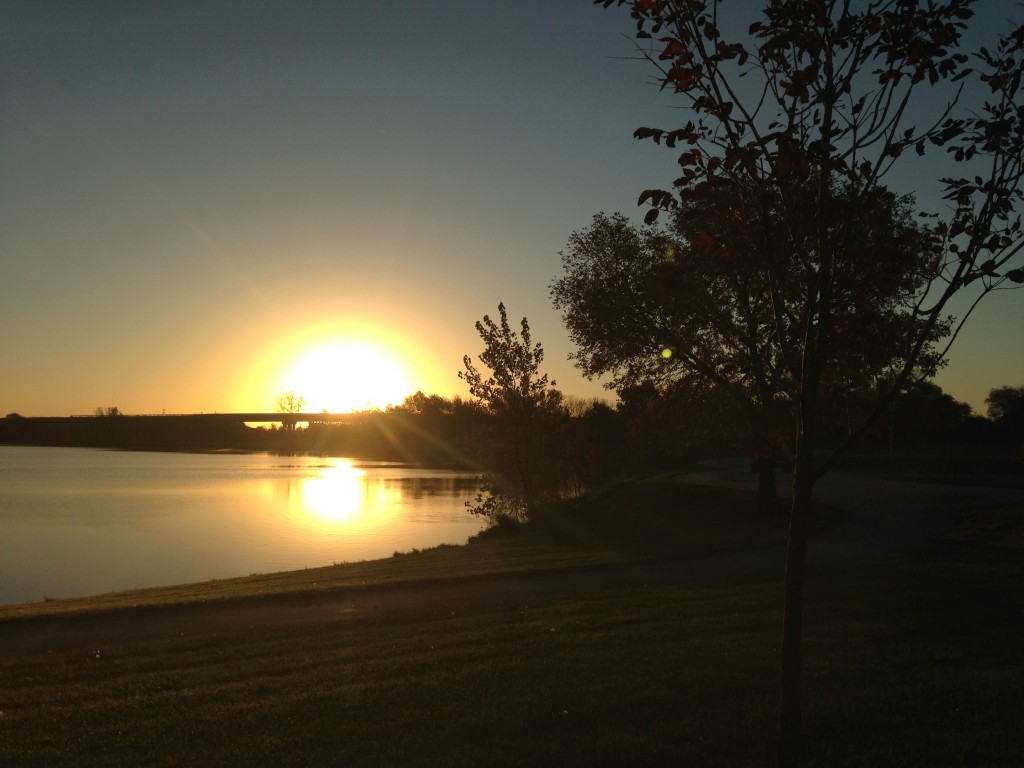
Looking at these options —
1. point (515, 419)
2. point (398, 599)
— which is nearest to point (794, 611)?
point (398, 599)

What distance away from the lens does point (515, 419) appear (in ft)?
122

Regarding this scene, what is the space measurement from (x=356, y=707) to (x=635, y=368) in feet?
59.7

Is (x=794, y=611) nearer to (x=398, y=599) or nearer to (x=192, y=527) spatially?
(x=398, y=599)

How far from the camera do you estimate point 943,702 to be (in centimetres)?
760

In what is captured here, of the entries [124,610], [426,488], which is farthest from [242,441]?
[124,610]

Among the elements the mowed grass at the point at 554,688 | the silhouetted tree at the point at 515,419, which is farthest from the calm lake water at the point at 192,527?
the mowed grass at the point at 554,688

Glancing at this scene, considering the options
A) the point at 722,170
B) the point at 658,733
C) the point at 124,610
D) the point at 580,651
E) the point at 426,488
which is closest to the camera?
the point at 722,170

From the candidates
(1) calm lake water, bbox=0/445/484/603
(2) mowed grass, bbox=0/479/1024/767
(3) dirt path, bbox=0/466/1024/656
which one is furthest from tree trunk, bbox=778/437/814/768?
(1) calm lake water, bbox=0/445/484/603

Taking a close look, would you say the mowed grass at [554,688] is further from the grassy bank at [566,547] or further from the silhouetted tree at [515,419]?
the silhouetted tree at [515,419]

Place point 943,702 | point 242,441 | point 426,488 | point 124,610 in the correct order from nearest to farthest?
point 943,702 < point 124,610 < point 426,488 < point 242,441

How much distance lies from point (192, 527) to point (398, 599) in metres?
30.4

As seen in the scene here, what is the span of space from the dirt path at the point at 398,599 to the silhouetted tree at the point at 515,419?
17518 millimetres

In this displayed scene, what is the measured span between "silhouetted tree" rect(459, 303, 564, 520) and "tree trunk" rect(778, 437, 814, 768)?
30893 mm

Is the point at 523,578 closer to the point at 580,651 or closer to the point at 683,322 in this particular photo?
the point at 580,651
